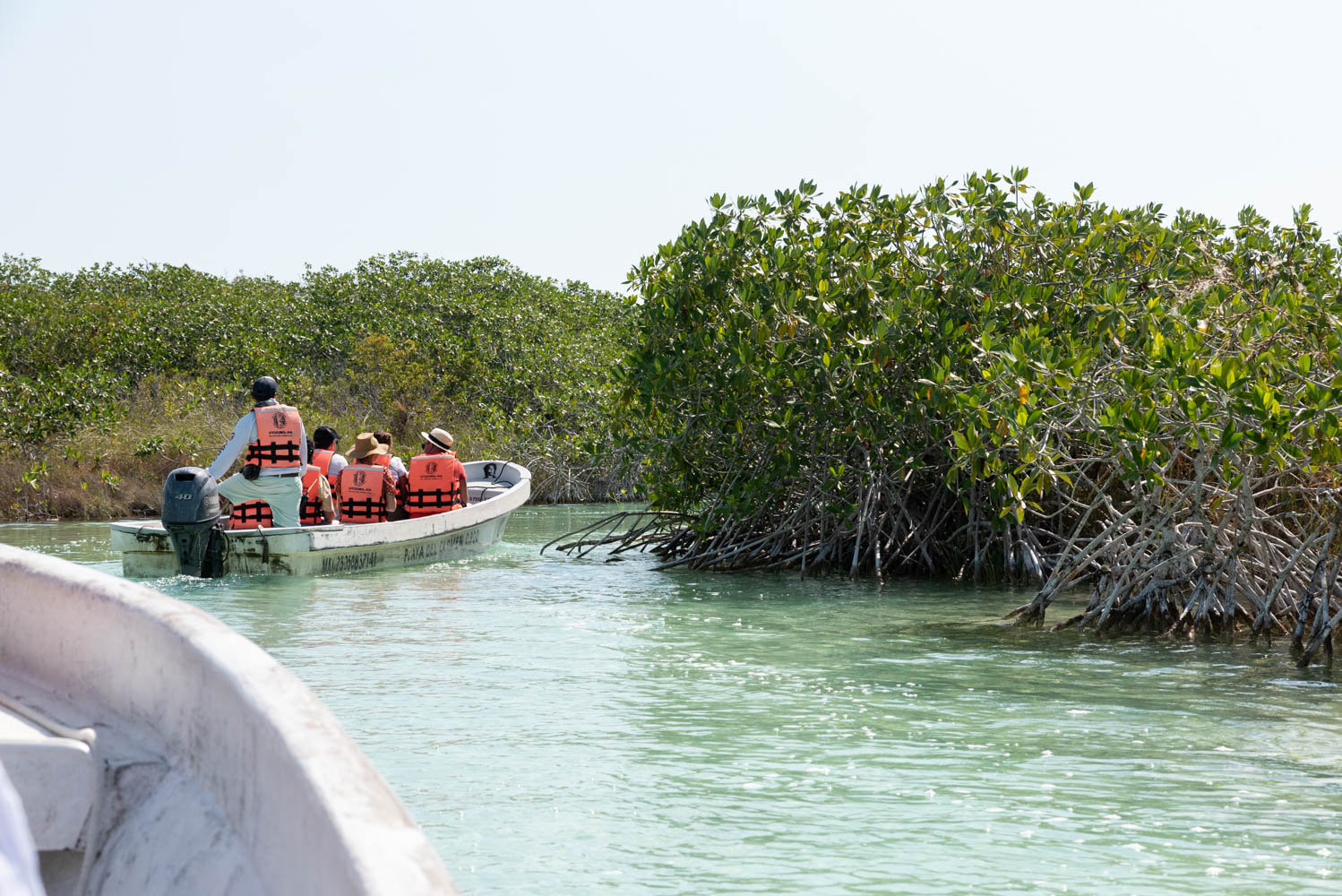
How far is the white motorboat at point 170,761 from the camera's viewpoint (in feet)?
5.74

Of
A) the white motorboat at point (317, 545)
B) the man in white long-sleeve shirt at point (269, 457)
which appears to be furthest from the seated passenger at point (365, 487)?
the man in white long-sleeve shirt at point (269, 457)

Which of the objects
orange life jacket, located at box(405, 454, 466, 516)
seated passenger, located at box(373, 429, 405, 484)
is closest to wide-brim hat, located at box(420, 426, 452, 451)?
orange life jacket, located at box(405, 454, 466, 516)

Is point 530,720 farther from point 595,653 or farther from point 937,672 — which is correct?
point 937,672

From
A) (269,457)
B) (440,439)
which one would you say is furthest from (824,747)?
(440,439)

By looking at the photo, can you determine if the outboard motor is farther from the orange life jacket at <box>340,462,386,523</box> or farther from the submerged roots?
the submerged roots

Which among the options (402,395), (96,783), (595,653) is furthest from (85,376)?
(96,783)

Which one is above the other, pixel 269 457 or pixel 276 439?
pixel 276 439

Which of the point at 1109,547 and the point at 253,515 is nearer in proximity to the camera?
the point at 1109,547

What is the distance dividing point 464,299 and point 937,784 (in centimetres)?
2653

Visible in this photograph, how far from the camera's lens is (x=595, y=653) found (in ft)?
26.2

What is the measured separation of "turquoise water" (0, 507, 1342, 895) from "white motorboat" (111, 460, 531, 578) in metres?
1.09

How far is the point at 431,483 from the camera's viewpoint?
12.7 metres

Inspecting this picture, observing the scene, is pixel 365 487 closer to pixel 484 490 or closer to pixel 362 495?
pixel 362 495

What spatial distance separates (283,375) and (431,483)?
1381 centimetres
